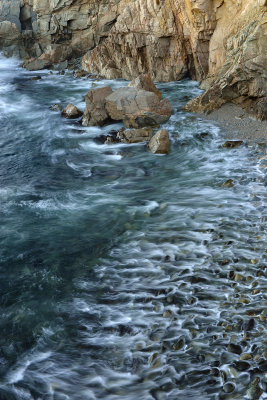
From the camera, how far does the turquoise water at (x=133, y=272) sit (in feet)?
15.9

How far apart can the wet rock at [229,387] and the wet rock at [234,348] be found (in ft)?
1.40

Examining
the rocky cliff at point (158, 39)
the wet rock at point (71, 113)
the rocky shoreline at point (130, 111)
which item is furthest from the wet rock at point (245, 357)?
the wet rock at point (71, 113)

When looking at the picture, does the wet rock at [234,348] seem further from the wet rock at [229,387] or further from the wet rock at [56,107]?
the wet rock at [56,107]

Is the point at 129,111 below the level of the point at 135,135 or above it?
above

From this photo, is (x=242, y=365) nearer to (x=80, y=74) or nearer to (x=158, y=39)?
(x=158, y=39)

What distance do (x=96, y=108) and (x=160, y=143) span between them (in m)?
3.54

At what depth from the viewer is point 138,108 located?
1301 cm

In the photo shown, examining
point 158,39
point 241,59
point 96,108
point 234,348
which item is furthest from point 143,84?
point 234,348

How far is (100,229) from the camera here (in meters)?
7.93

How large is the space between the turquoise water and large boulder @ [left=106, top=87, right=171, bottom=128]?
1439mm

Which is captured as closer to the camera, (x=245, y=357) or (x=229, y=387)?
(x=229, y=387)

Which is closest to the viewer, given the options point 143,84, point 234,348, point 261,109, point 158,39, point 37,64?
point 234,348

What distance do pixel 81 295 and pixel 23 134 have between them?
914 cm

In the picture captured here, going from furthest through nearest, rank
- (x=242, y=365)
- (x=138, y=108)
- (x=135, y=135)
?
(x=138, y=108) → (x=135, y=135) → (x=242, y=365)
